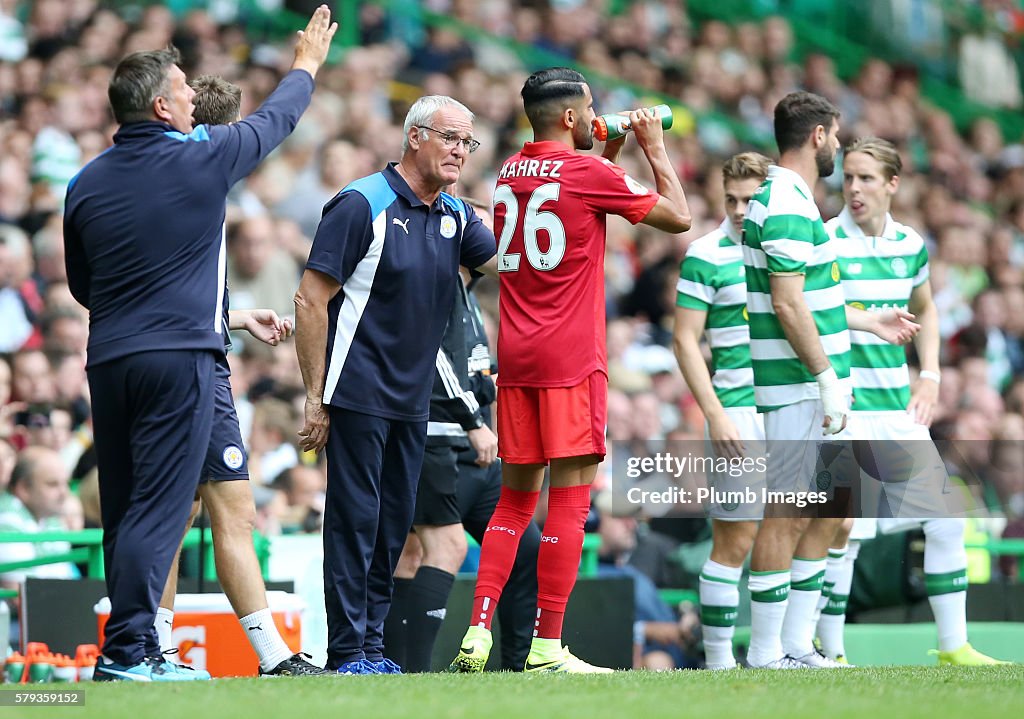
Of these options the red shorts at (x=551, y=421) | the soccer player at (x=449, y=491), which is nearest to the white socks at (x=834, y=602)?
the soccer player at (x=449, y=491)

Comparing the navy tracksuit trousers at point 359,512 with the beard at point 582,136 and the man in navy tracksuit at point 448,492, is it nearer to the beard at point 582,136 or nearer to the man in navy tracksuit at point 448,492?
the man in navy tracksuit at point 448,492

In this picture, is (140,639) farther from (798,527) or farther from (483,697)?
(798,527)

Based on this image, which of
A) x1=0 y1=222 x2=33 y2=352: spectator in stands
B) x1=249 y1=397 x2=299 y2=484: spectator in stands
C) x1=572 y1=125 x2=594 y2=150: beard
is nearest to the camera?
x1=572 y1=125 x2=594 y2=150: beard

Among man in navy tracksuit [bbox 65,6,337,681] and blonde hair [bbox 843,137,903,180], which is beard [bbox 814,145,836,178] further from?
man in navy tracksuit [bbox 65,6,337,681]

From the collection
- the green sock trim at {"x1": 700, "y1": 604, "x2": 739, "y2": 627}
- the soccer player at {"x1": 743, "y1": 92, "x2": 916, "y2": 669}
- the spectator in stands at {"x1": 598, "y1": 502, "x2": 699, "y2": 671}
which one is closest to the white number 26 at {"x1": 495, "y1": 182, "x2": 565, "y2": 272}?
the soccer player at {"x1": 743, "y1": 92, "x2": 916, "y2": 669}

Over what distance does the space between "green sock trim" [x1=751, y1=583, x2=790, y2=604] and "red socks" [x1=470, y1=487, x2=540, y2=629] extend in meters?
1.04

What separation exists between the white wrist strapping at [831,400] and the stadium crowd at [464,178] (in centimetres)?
353

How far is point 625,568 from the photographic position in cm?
943

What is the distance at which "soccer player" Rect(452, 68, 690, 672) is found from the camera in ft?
18.8

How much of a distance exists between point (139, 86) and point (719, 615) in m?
3.40

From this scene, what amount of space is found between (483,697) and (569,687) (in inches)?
15.8

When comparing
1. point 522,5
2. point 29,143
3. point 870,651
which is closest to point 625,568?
point 870,651

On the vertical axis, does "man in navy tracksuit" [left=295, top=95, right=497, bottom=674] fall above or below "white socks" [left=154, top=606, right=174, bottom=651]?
above

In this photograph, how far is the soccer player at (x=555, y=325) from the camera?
226 inches
